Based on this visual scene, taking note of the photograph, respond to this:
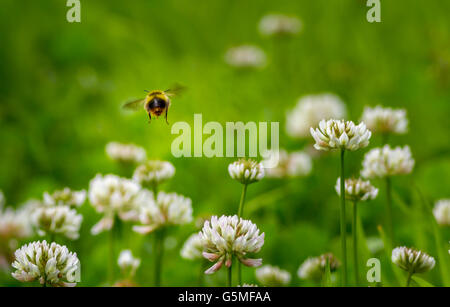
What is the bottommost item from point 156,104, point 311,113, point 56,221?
point 56,221

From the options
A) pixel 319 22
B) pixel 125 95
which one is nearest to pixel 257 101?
pixel 125 95

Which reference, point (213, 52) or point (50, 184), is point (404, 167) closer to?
point (50, 184)

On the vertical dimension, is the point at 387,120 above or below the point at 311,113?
below

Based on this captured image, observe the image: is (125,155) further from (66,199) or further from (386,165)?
(386,165)

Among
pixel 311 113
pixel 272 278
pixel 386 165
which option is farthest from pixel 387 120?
pixel 311 113

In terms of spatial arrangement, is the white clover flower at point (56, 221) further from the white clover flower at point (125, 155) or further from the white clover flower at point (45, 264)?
the white clover flower at point (125, 155)

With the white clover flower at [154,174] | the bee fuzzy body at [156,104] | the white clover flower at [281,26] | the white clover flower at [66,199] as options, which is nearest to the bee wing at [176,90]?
the bee fuzzy body at [156,104]

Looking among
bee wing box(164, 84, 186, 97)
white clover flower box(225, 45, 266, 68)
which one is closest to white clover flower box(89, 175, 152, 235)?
bee wing box(164, 84, 186, 97)
